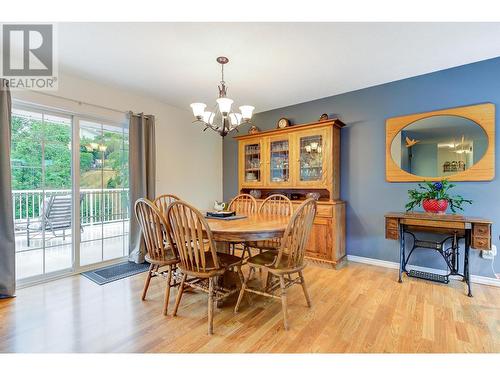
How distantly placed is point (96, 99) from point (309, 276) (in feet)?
11.0

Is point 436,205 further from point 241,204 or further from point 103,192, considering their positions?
point 103,192

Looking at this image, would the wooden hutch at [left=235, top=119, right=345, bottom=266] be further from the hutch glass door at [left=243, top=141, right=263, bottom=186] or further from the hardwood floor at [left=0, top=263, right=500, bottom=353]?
the hardwood floor at [left=0, top=263, right=500, bottom=353]

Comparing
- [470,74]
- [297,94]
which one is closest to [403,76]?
[470,74]

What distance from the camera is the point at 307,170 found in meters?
3.50

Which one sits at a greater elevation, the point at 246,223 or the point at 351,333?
the point at 246,223

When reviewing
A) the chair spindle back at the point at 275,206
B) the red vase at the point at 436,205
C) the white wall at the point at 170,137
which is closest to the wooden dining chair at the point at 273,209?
the chair spindle back at the point at 275,206

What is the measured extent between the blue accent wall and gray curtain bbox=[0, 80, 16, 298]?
3133 millimetres

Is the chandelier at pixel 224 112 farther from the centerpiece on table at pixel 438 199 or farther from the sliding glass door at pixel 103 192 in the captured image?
the centerpiece on table at pixel 438 199

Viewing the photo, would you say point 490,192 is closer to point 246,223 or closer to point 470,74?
point 470,74

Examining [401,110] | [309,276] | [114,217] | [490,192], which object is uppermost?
[401,110]

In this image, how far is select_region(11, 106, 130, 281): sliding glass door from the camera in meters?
2.65

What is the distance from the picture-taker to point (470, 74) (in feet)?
8.67
